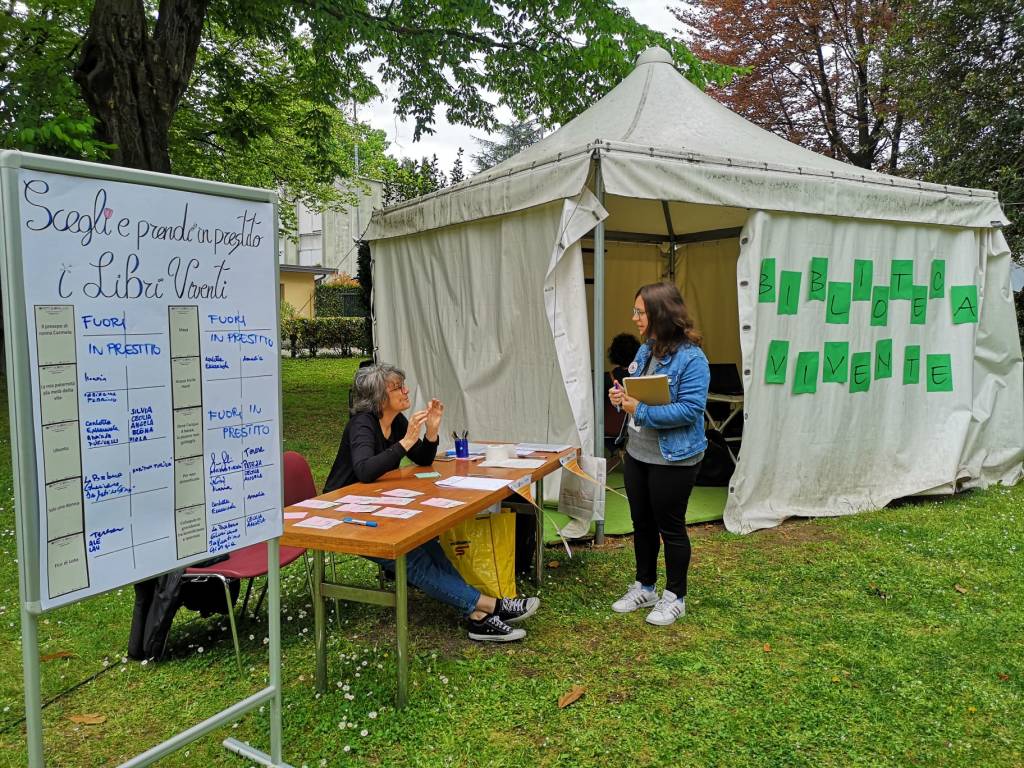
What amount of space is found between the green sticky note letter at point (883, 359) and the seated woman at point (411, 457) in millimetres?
3308

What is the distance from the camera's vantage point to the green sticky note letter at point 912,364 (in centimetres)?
545

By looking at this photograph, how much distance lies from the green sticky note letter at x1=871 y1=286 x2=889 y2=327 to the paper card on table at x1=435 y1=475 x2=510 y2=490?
137 inches

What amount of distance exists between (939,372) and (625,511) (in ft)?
8.82

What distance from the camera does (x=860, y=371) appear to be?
523 cm

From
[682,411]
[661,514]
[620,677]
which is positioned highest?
[682,411]

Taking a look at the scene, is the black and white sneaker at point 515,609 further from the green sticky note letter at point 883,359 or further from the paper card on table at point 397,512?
the green sticky note letter at point 883,359

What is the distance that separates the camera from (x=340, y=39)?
27.0ft

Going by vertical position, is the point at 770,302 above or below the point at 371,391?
above

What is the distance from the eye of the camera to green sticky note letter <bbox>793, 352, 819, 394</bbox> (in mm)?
4977

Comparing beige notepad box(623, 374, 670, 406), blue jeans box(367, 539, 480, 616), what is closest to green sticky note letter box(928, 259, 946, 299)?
beige notepad box(623, 374, 670, 406)

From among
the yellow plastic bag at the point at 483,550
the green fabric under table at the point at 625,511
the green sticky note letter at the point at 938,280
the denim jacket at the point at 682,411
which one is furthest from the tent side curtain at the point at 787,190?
the yellow plastic bag at the point at 483,550

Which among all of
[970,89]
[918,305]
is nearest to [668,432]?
[918,305]

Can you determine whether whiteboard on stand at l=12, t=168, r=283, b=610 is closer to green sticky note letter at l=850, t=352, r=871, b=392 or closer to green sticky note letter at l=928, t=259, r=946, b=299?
green sticky note letter at l=850, t=352, r=871, b=392

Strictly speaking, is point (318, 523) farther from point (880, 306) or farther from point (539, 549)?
point (880, 306)
